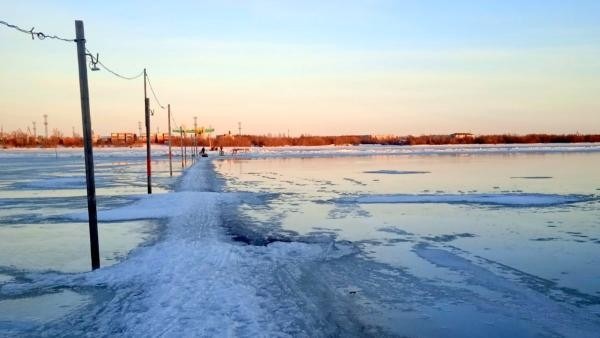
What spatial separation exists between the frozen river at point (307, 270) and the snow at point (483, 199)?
15.4 inches

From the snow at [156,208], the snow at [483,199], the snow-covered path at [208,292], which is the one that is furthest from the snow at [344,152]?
the snow-covered path at [208,292]

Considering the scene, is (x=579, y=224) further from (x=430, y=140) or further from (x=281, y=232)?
(x=430, y=140)

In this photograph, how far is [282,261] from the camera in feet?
31.1

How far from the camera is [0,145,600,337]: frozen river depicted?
633cm

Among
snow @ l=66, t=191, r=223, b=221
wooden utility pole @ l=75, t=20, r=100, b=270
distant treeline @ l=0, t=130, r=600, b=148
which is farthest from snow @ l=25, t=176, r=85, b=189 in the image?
distant treeline @ l=0, t=130, r=600, b=148

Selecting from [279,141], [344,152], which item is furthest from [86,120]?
[279,141]

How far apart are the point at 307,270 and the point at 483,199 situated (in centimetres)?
1249

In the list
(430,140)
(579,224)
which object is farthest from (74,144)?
(579,224)

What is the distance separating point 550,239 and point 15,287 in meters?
10.7

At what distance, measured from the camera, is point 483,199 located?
63.6 feet

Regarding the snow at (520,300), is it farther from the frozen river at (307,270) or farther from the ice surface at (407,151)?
the ice surface at (407,151)

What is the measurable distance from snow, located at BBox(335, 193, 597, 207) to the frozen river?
0.39 metres

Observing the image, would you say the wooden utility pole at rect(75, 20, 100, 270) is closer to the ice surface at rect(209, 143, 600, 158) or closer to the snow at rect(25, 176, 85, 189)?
the snow at rect(25, 176, 85, 189)

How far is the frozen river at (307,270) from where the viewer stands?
6.33m
